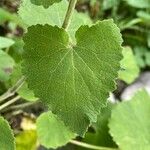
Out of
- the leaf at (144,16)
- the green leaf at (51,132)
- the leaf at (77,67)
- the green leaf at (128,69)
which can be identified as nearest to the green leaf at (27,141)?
the green leaf at (51,132)

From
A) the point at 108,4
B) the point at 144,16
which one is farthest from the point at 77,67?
the point at 108,4

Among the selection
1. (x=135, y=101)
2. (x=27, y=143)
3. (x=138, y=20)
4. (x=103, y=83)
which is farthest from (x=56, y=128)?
(x=138, y=20)

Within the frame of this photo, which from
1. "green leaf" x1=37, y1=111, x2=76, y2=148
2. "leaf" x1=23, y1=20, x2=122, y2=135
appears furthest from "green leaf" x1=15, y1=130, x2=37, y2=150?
"leaf" x1=23, y1=20, x2=122, y2=135

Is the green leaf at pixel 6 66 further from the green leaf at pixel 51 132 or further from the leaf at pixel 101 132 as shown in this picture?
the leaf at pixel 101 132

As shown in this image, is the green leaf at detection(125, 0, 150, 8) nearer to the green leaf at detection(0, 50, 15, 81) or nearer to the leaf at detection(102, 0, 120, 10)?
the leaf at detection(102, 0, 120, 10)

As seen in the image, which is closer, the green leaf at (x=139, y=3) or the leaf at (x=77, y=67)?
the leaf at (x=77, y=67)
